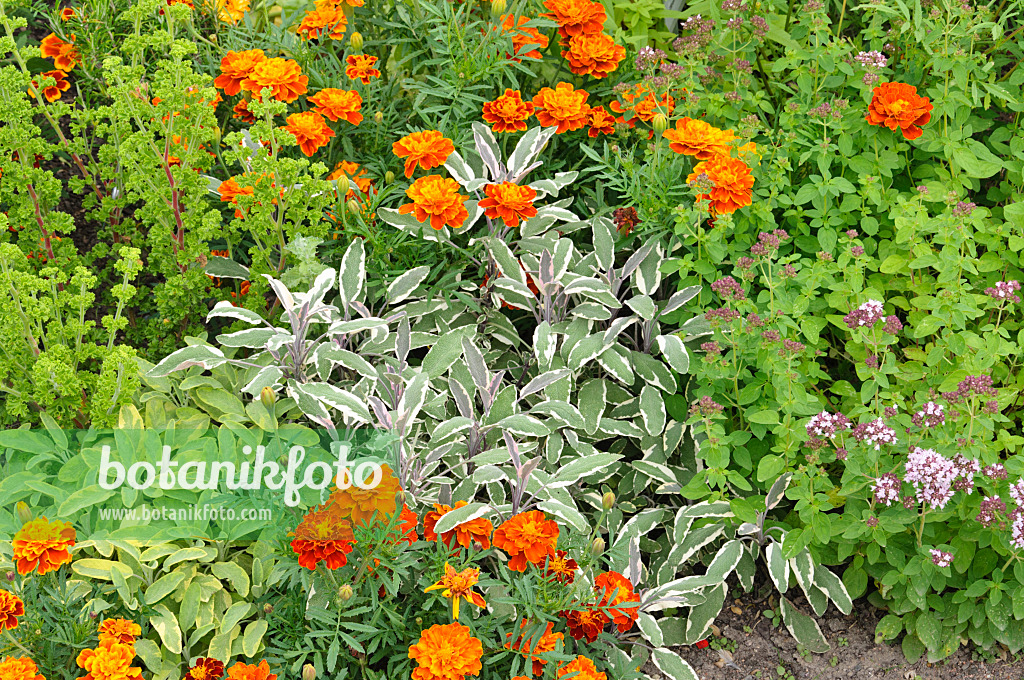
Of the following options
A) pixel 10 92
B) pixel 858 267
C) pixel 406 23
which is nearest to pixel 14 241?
pixel 10 92

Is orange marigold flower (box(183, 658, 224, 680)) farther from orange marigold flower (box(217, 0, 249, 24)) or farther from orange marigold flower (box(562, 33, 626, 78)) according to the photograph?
orange marigold flower (box(217, 0, 249, 24))

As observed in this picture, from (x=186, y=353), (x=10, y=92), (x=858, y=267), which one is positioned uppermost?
(x=10, y=92)

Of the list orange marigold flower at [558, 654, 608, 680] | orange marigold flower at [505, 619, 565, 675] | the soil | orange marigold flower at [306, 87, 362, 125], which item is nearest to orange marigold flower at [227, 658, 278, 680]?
orange marigold flower at [505, 619, 565, 675]

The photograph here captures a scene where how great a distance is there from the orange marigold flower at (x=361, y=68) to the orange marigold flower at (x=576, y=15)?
1.81 feet

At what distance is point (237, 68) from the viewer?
2.38 m

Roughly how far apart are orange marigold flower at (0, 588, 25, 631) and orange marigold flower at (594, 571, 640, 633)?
1.14 meters

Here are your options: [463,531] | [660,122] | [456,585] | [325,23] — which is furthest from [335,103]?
[456,585]

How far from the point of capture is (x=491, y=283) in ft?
7.92

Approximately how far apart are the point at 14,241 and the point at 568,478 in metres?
1.87

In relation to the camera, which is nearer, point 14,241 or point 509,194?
point 509,194

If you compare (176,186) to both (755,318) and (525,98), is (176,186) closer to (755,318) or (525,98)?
(525,98)

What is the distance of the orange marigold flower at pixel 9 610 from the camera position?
1.58 metres

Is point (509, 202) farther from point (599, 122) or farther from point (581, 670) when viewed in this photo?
point (581, 670)

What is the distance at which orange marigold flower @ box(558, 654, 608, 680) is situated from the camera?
172 cm
